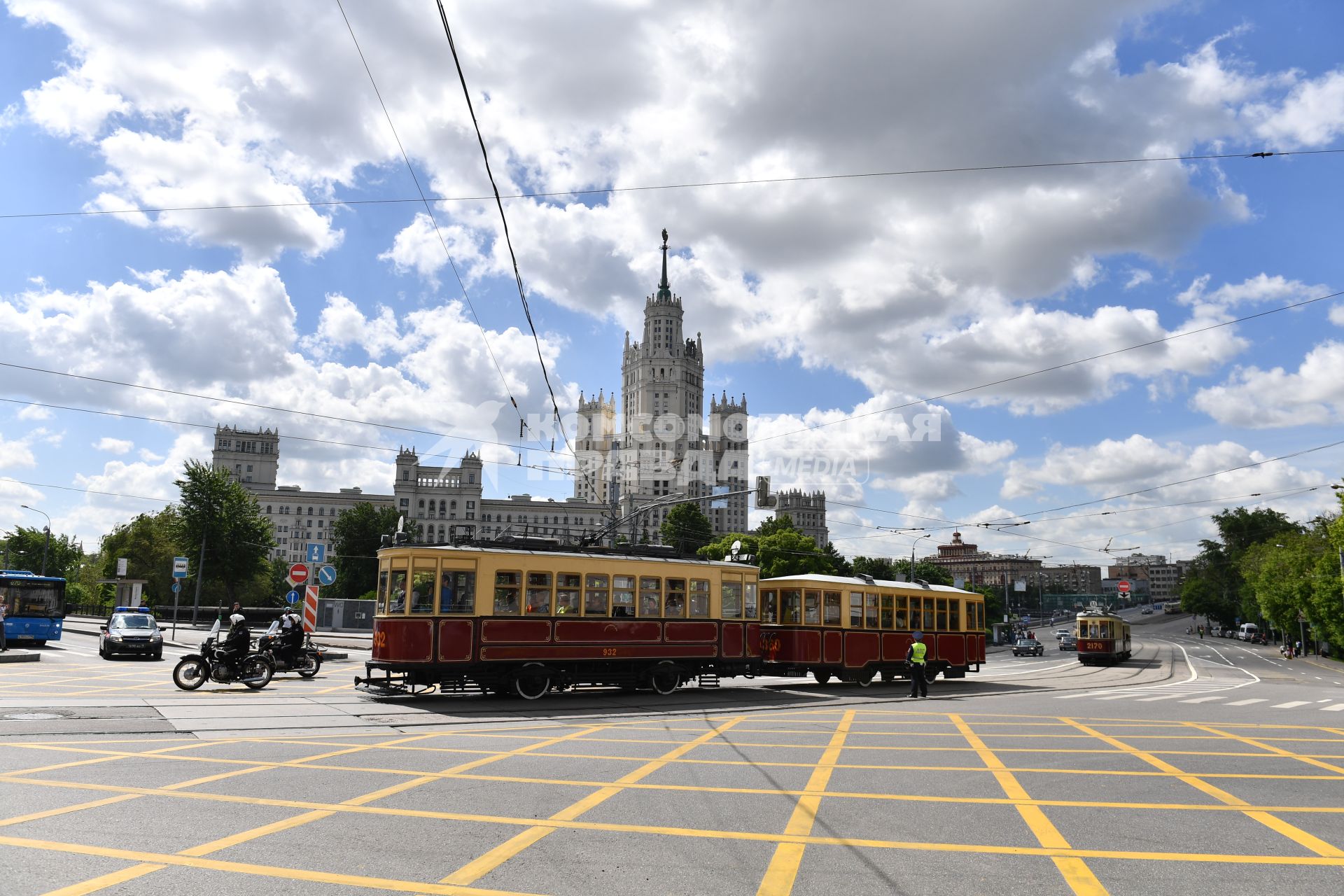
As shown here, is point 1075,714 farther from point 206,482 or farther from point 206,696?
point 206,482

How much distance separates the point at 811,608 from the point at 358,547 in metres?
101

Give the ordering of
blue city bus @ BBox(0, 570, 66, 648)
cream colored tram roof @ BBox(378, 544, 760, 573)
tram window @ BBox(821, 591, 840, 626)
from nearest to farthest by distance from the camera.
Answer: cream colored tram roof @ BBox(378, 544, 760, 573)
tram window @ BBox(821, 591, 840, 626)
blue city bus @ BBox(0, 570, 66, 648)

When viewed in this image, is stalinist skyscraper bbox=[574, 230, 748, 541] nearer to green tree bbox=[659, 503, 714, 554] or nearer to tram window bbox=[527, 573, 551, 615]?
green tree bbox=[659, 503, 714, 554]

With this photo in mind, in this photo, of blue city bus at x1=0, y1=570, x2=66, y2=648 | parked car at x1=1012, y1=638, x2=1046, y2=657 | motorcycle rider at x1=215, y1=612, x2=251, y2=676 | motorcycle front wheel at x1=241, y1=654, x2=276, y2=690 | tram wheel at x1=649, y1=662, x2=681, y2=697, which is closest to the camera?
motorcycle rider at x1=215, y1=612, x2=251, y2=676

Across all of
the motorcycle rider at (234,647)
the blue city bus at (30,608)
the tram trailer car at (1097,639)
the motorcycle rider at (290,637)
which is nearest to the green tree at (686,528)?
the tram trailer car at (1097,639)

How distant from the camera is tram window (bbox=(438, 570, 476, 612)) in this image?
17.6 metres

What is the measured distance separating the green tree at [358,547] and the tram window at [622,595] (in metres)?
92.9

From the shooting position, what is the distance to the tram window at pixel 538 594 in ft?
60.6

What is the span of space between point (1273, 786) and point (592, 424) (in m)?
165

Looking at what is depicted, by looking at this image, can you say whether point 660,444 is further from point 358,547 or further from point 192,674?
point 192,674

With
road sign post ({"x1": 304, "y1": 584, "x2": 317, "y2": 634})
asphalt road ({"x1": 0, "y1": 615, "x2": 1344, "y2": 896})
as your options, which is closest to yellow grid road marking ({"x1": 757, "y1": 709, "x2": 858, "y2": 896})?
asphalt road ({"x1": 0, "y1": 615, "x2": 1344, "y2": 896})

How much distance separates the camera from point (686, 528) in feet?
378

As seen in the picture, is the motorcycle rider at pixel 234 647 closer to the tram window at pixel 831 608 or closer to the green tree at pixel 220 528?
the tram window at pixel 831 608

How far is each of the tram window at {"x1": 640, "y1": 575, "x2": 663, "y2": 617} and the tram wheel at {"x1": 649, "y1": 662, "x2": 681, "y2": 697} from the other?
3.80 ft
